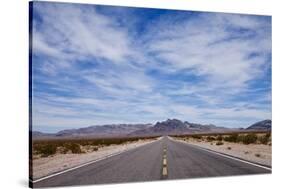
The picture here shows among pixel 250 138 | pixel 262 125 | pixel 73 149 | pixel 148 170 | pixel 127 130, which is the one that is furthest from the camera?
pixel 250 138

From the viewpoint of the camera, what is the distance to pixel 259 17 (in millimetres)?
18562

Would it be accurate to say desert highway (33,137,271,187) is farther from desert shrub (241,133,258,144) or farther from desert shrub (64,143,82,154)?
desert shrub (64,143,82,154)

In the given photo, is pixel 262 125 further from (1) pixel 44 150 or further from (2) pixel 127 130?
(1) pixel 44 150

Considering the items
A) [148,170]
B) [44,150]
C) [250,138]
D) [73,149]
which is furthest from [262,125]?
[73,149]

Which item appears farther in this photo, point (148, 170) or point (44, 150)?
point (44, 150)

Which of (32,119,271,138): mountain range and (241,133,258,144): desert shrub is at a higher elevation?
(32,119,271,138): mountain range

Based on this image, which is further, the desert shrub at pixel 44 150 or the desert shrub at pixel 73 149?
the desert shrub at pixel 73 149

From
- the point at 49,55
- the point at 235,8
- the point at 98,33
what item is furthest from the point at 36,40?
the point at 235,8

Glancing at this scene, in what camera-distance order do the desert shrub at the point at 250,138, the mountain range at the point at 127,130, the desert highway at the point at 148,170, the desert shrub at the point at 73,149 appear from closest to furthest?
the desert highway at the point at 148,170 < the mountain range at the point at 127,130 < the desert shrub at the point at 250,138 < the desert shrub at the point at 73,149

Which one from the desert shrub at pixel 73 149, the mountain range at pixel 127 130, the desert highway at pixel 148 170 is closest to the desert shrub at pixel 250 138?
the mountain range at pixel 127 130

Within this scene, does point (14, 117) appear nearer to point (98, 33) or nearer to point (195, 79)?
point (98, 33)

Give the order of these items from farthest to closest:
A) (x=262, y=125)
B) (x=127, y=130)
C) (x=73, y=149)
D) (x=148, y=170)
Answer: (x=73, y=149) < (x=262, y=125) < (x=127, y=130) < (x=148, y=170)

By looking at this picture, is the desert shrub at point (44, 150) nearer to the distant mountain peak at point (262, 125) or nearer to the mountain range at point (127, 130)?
the mountain range at point (127, 130)

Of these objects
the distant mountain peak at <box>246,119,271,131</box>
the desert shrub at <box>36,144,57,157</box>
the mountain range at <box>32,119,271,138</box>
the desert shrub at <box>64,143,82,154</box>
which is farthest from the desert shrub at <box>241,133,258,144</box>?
the desert shrub at <box>36,144,57,157</box>
